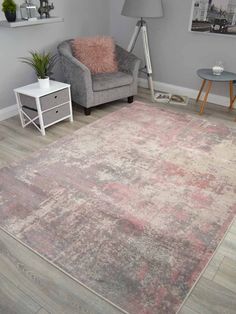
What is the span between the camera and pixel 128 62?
3.66 meters

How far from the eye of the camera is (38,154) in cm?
272

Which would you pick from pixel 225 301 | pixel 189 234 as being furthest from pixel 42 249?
pixel 225 301

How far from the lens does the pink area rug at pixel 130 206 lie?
1604 mm

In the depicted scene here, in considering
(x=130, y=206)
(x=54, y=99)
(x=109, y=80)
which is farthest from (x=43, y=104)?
(x=130, y=206)

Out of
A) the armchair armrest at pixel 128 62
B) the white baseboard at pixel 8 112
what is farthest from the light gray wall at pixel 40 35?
the armchair armrest at pixel 128 62

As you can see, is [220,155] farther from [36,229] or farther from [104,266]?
[36,229]

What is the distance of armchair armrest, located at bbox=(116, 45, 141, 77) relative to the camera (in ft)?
11.8

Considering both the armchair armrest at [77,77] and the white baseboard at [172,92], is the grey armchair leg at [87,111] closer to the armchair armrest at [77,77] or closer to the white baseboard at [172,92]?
the armchair armrest at [77,77]

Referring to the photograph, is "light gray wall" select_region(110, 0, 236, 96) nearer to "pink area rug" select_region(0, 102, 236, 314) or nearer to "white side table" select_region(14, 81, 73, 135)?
"pink area rug" select_region(0, 102, 236, 314)

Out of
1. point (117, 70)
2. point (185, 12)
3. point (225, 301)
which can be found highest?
point (185, 12)

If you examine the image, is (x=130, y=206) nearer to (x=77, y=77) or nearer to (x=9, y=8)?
(x=77, y=77)

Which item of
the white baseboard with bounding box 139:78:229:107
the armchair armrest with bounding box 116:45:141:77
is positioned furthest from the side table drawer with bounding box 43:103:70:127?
the white baseboard with bounding box 139:78:229:107

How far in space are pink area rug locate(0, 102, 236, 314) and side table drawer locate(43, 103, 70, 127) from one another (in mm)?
300

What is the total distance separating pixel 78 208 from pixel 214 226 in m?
0.96
